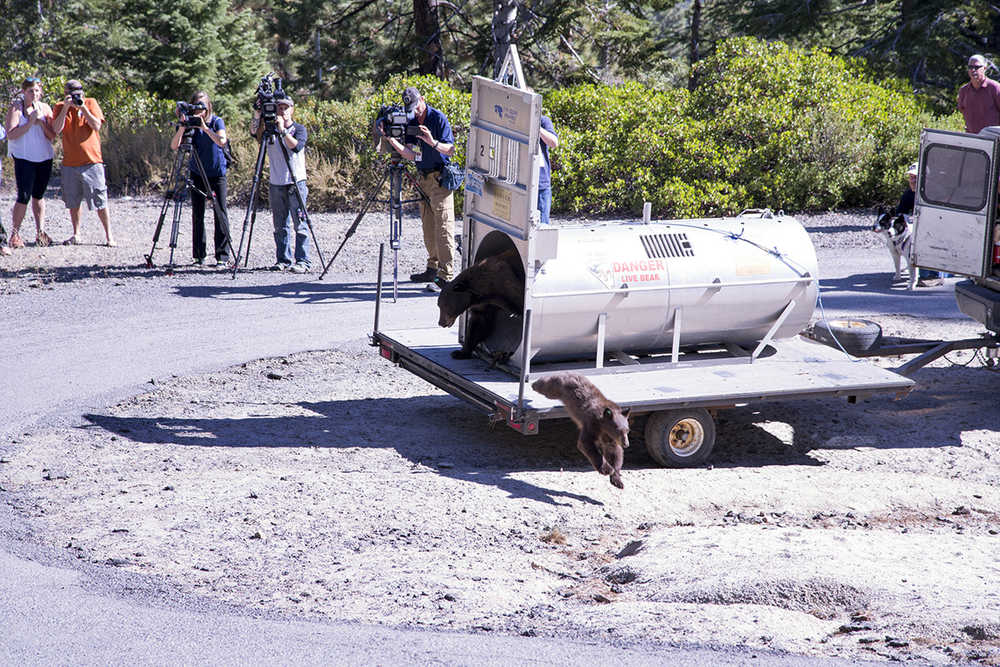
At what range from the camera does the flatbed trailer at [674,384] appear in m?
7.73

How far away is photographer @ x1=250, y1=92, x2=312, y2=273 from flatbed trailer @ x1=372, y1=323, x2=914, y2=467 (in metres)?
4.85

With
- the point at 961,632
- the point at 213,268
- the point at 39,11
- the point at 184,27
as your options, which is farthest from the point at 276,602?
the point at 39,11

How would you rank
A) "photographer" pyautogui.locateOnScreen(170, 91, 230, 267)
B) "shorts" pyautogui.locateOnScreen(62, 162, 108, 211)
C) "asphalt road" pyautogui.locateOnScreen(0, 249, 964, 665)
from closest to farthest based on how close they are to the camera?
"asphalt road" pyautogui.locateOnScreen(0, 249, 964, 665) < "photographer" pyautogui.locateOnScreen(170, 91, 230, 267) < "shorts" pyautogui.locateOnScreen(62, 162, 108, 211)

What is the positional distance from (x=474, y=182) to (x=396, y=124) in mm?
3080

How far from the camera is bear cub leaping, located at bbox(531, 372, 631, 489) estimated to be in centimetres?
729

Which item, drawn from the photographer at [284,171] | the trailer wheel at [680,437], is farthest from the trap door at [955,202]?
the photographer at [284,171]

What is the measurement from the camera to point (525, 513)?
7.11 meters

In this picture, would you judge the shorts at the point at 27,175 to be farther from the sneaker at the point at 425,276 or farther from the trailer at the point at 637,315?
the trailer at the point at 637,315

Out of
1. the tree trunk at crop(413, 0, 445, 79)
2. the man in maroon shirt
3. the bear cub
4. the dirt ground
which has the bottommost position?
the dirt ground

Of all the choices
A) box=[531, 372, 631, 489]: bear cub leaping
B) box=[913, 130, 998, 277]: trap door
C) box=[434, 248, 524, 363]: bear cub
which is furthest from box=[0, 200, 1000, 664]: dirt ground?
box=[913, 130, 998, 277]: trap door

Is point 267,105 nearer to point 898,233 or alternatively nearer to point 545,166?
point 545,166

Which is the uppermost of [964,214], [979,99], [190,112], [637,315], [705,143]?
[979,99]

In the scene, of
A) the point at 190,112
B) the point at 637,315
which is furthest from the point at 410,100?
the point at 637,315

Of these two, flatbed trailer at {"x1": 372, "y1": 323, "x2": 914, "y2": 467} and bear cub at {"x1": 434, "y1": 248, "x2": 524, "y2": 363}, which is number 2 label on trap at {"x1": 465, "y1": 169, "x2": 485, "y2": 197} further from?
flatbed trailer at {"x1": 372, "y1": 323, "x2": 914, "y2": 467}
